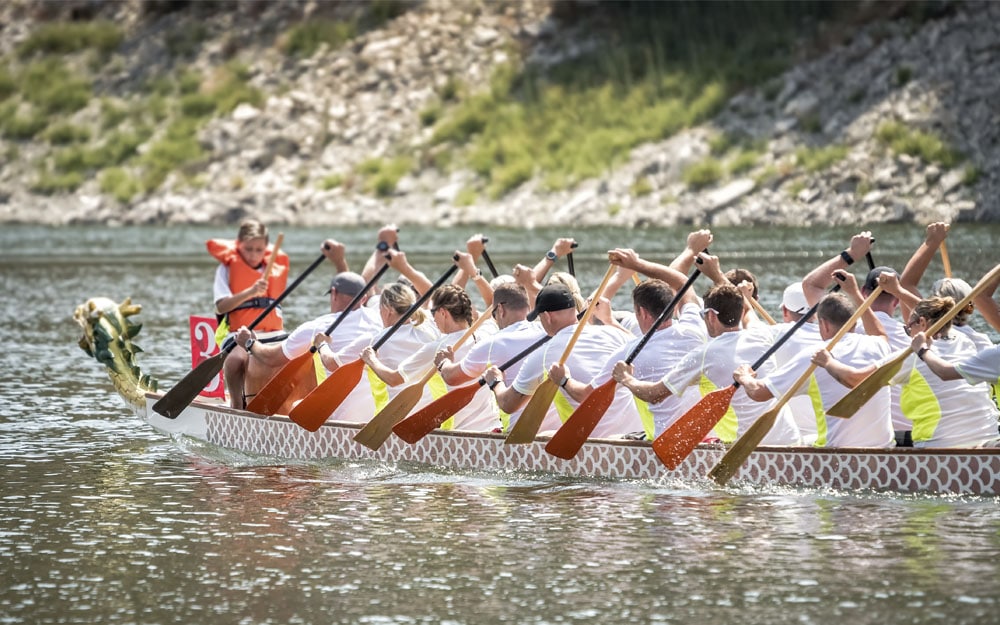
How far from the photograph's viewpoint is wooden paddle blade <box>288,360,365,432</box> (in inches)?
567

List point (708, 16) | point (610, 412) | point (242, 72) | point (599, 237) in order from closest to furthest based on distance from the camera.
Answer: point (610, 412), point (599, 237), point (708, 16), point (242, 72)

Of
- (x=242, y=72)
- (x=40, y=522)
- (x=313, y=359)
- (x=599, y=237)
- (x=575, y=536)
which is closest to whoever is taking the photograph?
(x=575, y=536)

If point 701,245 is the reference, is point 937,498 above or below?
below

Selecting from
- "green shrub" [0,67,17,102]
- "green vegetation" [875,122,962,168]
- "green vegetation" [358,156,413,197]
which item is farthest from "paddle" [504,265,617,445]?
"green shrub" [0,67,17,102]

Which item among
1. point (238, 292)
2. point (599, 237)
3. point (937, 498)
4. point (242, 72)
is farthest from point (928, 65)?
point (937, 498)

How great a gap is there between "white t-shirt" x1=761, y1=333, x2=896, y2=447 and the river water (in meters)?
0.45

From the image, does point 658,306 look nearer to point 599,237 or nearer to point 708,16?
point 599,237

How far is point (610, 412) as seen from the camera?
13305mm

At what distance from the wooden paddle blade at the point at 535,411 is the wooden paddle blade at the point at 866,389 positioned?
7.15ft

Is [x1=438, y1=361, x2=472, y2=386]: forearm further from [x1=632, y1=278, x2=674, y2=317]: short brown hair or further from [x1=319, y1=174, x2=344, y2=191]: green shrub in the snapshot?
[x1=319, y1=174, x2=344, y2=191]: green shrub

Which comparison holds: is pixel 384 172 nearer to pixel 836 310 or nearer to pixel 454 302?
pixel 454 302

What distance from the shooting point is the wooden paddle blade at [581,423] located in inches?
503

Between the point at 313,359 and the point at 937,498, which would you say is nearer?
the point at 937,498

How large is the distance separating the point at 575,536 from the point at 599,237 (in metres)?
32.3
